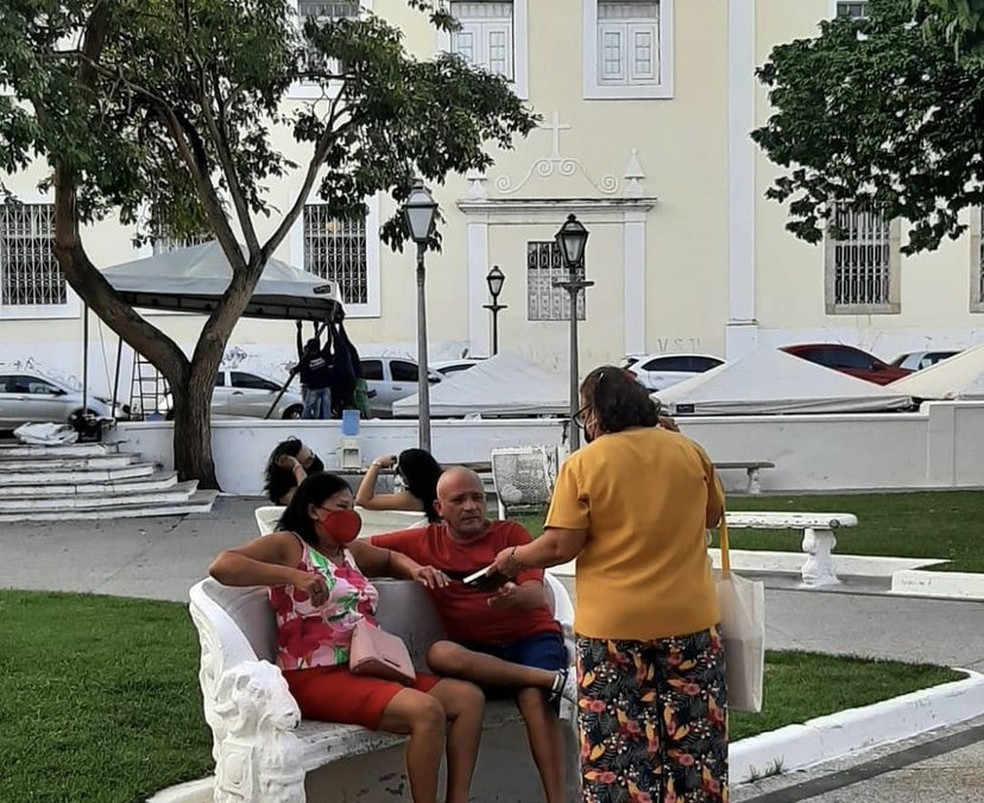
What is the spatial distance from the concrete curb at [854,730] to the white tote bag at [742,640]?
140 centimetres

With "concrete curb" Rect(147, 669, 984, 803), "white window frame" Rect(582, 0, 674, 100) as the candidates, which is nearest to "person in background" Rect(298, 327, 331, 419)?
"concrete curb" Rect(147, 669, 984, 803)

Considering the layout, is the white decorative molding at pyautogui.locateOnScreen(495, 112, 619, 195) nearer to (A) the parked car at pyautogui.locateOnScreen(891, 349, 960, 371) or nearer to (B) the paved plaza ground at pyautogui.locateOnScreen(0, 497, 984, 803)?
(A) the parked car at pyautogui.locateOnScreen(891, 349, 960, 371)

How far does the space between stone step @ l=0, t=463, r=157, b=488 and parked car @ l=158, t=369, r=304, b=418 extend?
9.36 m

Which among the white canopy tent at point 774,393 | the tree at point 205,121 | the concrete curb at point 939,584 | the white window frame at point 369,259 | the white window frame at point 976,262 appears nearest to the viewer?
→ the concrete curb at point 939,584

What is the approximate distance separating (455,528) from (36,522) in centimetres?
1214

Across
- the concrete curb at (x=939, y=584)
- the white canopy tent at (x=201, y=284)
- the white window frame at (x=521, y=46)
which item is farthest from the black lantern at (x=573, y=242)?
the white window frame at (x=521, y=46)

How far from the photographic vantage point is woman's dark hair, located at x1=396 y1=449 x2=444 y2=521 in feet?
20.7

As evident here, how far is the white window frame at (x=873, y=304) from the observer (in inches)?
1307

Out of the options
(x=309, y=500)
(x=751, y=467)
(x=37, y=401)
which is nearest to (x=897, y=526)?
(x=751, y=467)

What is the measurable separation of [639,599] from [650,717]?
1.33ft

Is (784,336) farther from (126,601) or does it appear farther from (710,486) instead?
(710,486)

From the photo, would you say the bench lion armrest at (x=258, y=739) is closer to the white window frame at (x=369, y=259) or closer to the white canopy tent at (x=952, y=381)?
the white canopy tent at (x=952, y=381)

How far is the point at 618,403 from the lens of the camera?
4.32 meters

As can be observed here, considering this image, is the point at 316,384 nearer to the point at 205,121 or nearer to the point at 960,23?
the point at 205,121
